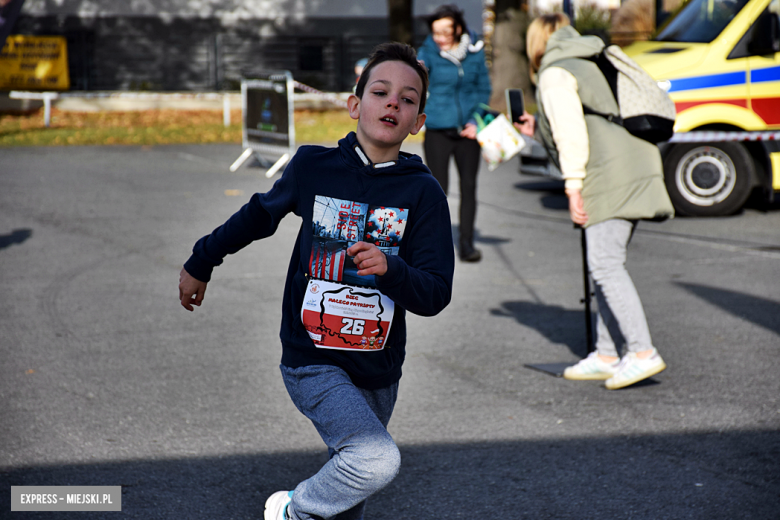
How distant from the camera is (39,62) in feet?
76.7

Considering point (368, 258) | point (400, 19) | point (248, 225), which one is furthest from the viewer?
point (400, 19)

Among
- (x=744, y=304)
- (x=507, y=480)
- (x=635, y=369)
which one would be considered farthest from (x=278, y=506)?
(x=744, y=304)

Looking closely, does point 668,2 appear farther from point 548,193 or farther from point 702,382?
point 702,382

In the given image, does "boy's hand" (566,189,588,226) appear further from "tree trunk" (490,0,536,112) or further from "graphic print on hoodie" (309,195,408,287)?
"tree trunk" (490,0,536,112)

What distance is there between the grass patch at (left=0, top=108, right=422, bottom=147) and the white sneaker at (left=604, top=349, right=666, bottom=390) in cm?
1294

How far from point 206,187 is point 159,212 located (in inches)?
80.8

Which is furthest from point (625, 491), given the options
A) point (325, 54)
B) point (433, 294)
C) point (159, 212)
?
point (325, 54)

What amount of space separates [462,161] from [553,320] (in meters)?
2.23

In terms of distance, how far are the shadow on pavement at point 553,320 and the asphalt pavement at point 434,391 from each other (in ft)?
0.08

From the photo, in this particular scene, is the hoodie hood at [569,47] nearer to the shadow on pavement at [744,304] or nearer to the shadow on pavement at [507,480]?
the shadow on pavement at [507,480]

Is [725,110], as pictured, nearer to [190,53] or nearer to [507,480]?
[507,480]

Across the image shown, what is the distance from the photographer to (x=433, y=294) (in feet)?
7.96

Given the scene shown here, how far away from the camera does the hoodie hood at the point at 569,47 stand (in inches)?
185

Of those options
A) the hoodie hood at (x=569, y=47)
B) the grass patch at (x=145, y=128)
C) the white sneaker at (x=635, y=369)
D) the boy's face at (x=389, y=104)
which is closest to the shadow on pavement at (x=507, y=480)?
the white sneaker at (x=635, y=369)
